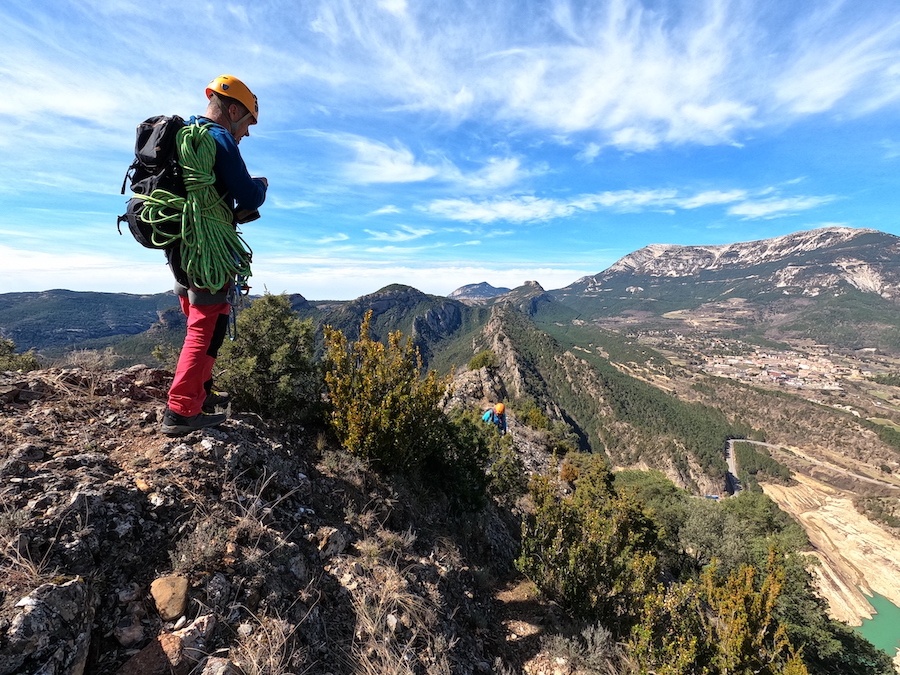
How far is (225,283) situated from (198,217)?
2.17 ft

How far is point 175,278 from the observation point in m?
4.08

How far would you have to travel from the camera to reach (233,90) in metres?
3.92

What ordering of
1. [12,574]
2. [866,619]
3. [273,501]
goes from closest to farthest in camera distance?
[12,574], [273,501], [866,619]

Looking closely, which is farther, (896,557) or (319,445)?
(896,557)

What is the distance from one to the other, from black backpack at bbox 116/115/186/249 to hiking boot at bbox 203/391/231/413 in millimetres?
2506

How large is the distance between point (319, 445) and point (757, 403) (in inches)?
7611

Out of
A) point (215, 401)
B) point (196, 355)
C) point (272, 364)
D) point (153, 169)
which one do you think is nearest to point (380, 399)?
point (272, 364)

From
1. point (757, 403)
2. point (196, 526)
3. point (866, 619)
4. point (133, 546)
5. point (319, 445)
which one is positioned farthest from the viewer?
point (757, 403)

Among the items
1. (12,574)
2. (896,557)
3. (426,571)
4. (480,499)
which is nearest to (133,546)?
(12,574)

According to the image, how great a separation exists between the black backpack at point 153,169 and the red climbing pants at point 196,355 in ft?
2.55

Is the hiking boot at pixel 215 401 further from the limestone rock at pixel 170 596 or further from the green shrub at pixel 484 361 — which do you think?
the green shrub at pixel 484 361

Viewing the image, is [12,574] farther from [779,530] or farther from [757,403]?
[757,403]

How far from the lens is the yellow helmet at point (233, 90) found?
3.86 metres

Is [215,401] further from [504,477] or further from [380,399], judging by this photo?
[504,477]
